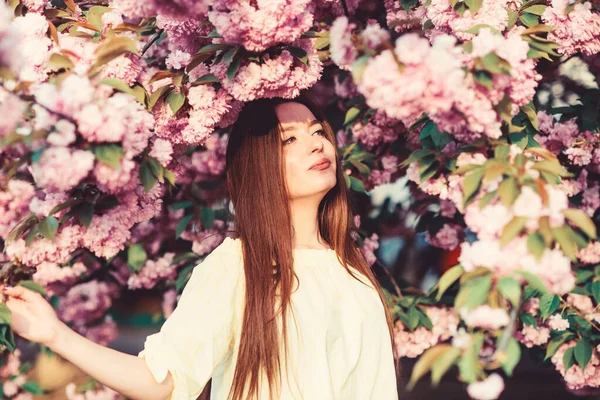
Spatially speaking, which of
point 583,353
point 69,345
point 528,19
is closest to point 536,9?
point 528,19

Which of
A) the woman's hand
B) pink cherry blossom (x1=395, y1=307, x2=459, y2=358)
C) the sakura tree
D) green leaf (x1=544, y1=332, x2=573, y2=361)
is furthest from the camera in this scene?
pink cherry blossom (x1=395, y1=307, x2=459, y2=358)

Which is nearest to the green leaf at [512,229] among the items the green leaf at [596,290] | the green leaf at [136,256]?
the green leaf at [596,290]

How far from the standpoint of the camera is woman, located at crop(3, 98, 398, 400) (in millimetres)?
1607

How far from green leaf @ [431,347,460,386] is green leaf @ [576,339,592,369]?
1413 millimetres

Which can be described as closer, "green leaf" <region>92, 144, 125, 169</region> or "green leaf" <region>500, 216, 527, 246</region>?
"green leaf" <region>500, 216, 527, 246</region>

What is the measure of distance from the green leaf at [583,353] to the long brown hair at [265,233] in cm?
72

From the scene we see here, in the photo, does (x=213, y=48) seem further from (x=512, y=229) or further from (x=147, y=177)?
(x=512, y=229)

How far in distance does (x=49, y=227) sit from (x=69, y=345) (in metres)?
0.29

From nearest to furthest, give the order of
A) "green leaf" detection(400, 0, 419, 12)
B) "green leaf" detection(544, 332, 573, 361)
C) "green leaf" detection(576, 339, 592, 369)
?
"green leaf" detection(400, 0, 419, 12) < "green leaf" detection(576, 339, 592, 369) < "green leaf" detection(544, 332, 573, 361)

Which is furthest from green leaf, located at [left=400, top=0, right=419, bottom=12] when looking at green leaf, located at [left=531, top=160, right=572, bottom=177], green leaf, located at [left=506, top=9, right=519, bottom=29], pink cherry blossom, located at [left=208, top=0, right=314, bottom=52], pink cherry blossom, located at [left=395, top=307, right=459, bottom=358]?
pink cherry blossom, located at [left=395, top=307, right=459, bottom=358]

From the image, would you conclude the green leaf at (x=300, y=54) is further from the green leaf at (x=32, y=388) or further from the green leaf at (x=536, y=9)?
the green leaf at (x=32, y=388)

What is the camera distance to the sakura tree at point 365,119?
125 cm

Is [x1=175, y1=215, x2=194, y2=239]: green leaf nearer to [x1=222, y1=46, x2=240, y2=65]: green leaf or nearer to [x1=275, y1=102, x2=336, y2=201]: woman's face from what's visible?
[x1=275, y1=102, x2=336, y2=201]: woman's face

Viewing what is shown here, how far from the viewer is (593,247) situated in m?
2.63
